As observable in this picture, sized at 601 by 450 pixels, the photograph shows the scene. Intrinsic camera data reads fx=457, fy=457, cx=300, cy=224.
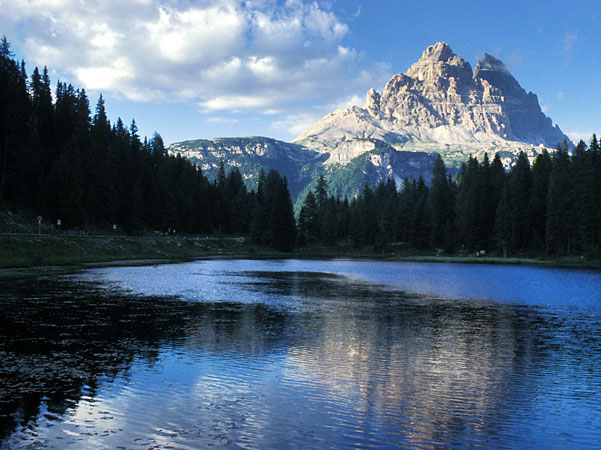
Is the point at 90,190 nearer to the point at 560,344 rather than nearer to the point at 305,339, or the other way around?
the point at 305,339

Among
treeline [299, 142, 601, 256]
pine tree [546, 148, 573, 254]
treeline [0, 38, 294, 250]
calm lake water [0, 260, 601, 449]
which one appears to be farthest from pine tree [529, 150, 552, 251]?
calm lake water [0, 260, 601, 449]

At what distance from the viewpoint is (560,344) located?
77.6 feet

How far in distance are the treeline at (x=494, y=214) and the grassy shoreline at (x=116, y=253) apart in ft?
24.7

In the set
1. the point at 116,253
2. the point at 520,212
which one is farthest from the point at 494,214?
the point at 116,253

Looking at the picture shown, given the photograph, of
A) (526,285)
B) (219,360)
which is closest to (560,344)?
(219,360)

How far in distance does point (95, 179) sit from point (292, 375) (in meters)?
107

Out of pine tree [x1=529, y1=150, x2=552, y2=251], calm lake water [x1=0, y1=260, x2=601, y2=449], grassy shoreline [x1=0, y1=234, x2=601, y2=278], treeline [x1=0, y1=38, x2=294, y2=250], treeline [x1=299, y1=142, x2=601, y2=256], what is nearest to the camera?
calm lake water [x1=0, y1=260, x2=601, y2=449]

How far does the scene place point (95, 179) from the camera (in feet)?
361

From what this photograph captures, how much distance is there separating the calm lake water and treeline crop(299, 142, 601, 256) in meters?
89.6

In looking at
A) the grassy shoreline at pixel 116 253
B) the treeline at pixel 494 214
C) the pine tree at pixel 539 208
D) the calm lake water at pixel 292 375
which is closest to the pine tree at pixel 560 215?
the treeline at pixel 494 214

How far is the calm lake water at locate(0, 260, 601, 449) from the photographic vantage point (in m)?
11.4

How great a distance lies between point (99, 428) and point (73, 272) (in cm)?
5523

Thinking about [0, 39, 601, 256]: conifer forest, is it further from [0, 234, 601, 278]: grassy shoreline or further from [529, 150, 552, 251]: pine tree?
[0, 234, 601, 278]: grassy shoreline

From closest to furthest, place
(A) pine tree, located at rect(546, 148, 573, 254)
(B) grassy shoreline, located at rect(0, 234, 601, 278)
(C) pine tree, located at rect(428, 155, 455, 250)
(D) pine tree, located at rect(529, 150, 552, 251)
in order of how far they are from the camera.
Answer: (B) grassy shoreline, located at rect(0, 234, 601, 278), (A) pine tree, located at rect(546, 148, 573, 254), (D) pine tree, located at rect(529, 150, 552, 251), (C) pine tree, located at rect(428, 155, 455, 250)
